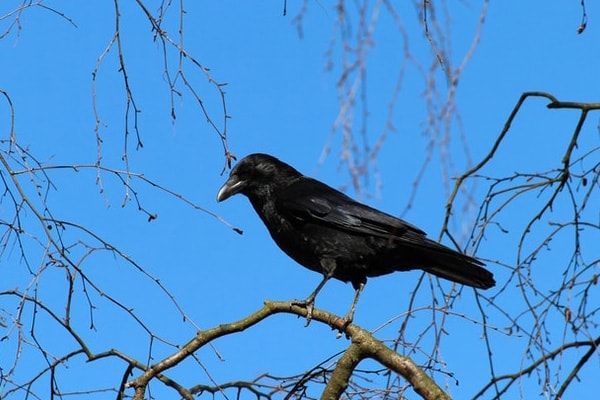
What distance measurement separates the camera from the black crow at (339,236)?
570cm

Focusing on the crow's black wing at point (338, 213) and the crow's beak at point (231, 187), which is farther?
the crow's beak at point (231, 187)

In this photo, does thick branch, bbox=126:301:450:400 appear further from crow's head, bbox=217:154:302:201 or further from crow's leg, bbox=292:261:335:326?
crow's head, bbox=217:154:302:201

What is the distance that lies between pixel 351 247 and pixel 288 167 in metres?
1.05

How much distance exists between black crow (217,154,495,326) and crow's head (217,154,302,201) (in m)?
0.02

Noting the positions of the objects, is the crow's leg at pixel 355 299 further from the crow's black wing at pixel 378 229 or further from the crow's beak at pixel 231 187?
the crow's beak at pixel 231 187

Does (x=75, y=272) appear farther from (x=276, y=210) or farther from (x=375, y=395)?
(x=276, y=210)

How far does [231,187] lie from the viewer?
6488mm

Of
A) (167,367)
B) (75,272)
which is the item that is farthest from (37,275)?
(167,367)

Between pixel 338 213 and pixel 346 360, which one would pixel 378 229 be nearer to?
pixel 338 213

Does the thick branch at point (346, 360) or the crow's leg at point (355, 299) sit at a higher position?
the crow's leg at point (355, 299)

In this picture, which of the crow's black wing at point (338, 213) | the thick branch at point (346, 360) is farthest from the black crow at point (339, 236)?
the thick branch at point (346, 360)

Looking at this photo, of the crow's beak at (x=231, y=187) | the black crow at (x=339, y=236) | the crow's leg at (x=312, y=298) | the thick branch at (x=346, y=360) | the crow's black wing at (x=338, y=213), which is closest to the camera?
the thick branch at (x=346, y=360)

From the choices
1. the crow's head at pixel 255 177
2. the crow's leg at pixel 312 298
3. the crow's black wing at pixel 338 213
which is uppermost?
the crow's head at pixel 255 177

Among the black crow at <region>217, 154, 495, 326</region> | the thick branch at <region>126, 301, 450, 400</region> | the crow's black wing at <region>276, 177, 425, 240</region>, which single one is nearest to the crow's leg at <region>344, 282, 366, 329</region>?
the black crow at <region>217, 154, 495, 326</region>
